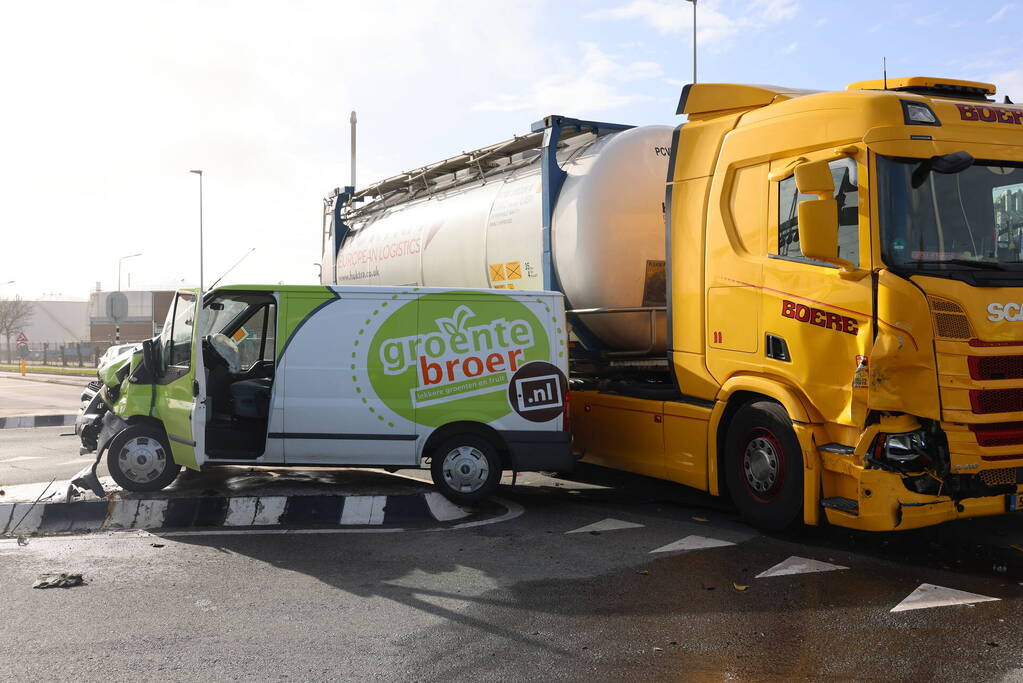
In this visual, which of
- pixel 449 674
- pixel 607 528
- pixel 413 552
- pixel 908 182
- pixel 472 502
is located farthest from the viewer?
pixel 472 502

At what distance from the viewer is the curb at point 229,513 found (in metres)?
7.00

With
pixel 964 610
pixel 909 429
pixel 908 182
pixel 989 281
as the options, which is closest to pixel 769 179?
pixel 908 182

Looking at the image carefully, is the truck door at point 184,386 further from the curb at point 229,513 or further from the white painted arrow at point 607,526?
the white painted arrow at point 607,526

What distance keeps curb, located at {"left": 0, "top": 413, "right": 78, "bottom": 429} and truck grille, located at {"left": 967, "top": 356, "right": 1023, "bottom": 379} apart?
14.4 meters

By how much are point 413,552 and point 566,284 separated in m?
3.39

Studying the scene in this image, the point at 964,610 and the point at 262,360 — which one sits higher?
the point at 262,360

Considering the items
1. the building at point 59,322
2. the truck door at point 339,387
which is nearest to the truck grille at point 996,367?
the truck door at point 339,387

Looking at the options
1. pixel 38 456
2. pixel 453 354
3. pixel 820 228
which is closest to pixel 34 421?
pixel 38 456

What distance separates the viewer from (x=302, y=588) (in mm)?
5480

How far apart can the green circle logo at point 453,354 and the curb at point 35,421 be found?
10185 millimetres

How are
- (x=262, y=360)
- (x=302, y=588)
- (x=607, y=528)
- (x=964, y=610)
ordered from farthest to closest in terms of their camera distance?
(x=262, y=360) → (x=607, y=528) → (x=302, y=588) → (x=964, y=610)

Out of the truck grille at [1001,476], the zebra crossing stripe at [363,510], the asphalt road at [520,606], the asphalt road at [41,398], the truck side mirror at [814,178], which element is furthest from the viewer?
the asphalt road at [41,398]

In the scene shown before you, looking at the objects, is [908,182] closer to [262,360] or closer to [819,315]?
[819,315]

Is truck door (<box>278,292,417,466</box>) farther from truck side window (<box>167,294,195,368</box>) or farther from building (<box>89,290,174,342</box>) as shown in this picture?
building (<box>89,290,174,342</box>)
